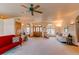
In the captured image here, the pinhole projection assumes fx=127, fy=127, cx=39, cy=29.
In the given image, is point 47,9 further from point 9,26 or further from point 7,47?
point 7,47

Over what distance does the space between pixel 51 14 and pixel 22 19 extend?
2.72ft

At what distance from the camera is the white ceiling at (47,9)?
10.8ft

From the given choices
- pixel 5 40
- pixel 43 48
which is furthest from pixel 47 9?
pixel 5 40

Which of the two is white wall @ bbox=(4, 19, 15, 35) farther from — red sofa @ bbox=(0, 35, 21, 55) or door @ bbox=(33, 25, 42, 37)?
door @ bbox=(33, 25, 42, 37)

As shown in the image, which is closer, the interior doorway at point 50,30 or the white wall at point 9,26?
the white wall at point 9,26

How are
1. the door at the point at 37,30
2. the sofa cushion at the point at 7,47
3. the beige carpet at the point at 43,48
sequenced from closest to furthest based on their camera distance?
the sofa cushion at the point at 7,47, the beige carpet at the point at 43,48, the door at the point at 37,30

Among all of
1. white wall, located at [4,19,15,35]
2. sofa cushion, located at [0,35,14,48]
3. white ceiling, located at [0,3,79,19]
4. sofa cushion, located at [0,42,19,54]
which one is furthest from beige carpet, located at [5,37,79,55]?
white ceiling, located at [0,3,79,19]

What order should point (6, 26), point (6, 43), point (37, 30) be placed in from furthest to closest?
point (37, 30)
point (6, 43)
point (6, 26)

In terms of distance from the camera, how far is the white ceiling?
3.29 m

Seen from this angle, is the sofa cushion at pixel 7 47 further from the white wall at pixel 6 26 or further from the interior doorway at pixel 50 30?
the interior doorway at pixel 50 30

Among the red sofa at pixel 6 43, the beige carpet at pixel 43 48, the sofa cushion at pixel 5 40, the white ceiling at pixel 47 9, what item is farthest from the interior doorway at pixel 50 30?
the sofa cushion at pixel 5 40

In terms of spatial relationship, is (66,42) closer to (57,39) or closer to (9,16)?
(57,39)

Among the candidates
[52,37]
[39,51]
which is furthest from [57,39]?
[39,51]

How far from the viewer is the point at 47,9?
3496 millimetres
